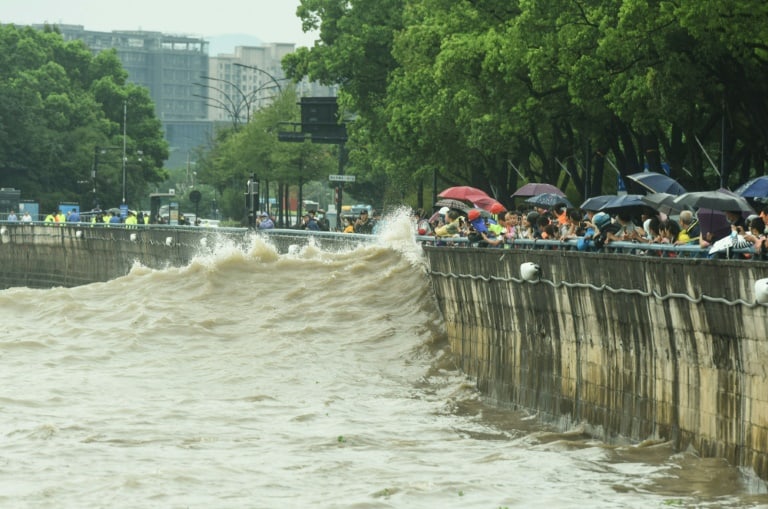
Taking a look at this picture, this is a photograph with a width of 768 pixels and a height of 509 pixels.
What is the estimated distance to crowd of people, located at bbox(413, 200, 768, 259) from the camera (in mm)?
18672

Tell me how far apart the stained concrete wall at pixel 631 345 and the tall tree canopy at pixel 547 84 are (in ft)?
31.7

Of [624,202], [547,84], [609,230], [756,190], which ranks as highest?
[547,84]

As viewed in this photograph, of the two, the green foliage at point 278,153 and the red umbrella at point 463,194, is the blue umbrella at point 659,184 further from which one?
the green foliage at point 278,153

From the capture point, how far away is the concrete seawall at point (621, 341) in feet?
52.5

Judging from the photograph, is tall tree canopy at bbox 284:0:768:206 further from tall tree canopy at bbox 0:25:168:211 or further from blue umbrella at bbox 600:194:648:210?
tall tree canopy at bbox 0:25:168:211

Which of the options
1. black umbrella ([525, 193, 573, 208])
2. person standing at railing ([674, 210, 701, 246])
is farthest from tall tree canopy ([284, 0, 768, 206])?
person standing at railing ([674, 210, 701, 246])

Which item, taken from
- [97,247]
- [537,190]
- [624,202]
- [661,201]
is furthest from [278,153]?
[661,201]

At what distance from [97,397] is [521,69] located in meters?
21.6

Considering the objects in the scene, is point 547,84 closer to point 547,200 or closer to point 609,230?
point 547,200

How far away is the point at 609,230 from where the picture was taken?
22000 millimetres

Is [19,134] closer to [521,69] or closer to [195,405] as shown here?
[521,69]

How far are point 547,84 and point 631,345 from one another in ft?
74.5

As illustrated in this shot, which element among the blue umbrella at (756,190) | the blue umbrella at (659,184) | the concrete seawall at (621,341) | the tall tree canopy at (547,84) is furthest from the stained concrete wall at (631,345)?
the tall tree canopy at (547,84)

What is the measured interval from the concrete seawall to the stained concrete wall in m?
0.02
